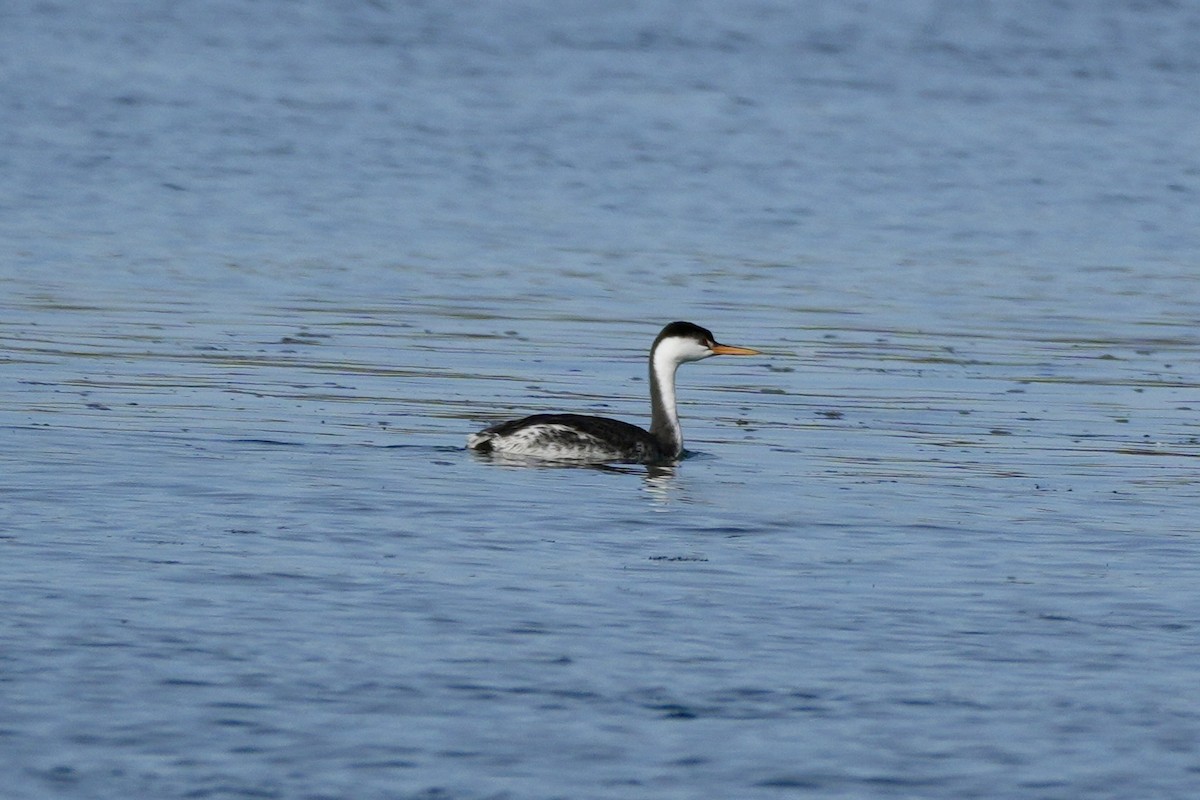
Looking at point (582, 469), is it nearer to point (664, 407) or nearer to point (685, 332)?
point (664, 407)

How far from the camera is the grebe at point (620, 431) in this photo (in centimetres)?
1683

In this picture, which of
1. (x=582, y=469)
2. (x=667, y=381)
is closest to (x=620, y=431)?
(x=582, y=469)

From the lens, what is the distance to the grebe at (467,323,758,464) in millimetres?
16828

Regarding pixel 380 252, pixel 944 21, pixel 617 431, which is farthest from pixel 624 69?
pixel 617 431

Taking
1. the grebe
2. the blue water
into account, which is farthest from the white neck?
the blue water

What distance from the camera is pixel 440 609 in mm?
11859

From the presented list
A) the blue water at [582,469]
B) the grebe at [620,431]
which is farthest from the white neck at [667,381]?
the blue water at [582,469]

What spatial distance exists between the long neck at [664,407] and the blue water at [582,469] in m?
0.31

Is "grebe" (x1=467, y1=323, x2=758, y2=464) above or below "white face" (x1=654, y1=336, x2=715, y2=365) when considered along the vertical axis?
below

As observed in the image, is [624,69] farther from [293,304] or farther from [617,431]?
[617,431]

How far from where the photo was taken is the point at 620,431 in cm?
1748

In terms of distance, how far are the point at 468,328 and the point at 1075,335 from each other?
6461 millimetres

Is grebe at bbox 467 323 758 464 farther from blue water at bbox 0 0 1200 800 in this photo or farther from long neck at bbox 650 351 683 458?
blue water at bbox 0 0 1200 800

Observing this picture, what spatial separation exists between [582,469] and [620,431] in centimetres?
52
